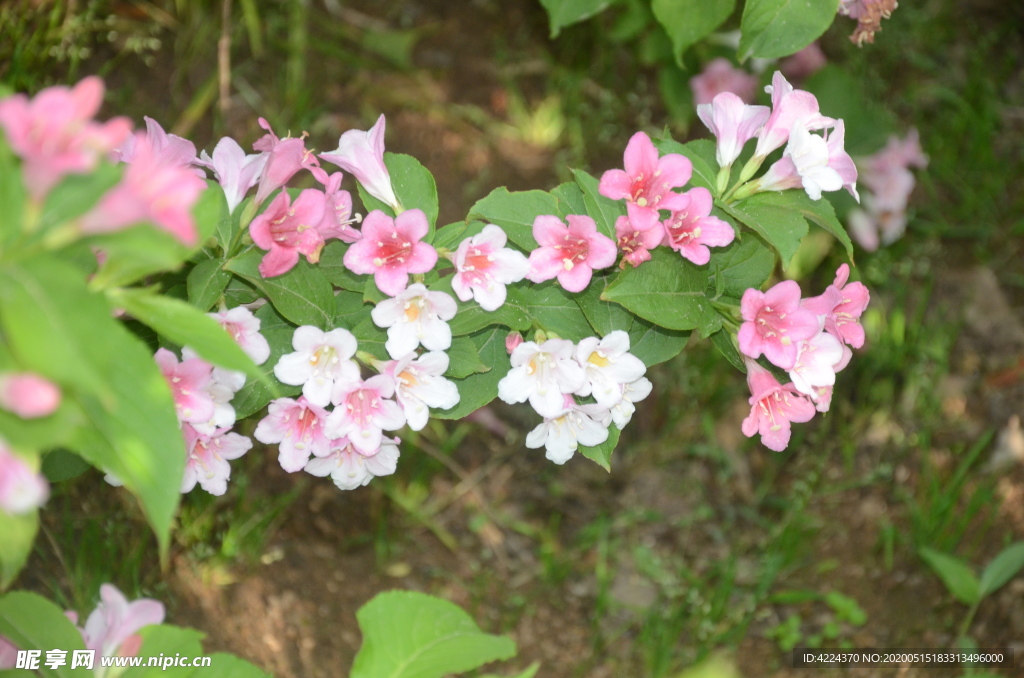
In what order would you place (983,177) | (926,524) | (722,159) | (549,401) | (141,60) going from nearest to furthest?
(549,401) < (722,159) < (926,524) < (141,60) < (983,177)

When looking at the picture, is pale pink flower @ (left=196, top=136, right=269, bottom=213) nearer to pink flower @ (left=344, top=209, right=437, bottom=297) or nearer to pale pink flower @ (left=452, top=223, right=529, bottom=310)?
pink flower @ (left=344, top=209, right=437, bottom=297)

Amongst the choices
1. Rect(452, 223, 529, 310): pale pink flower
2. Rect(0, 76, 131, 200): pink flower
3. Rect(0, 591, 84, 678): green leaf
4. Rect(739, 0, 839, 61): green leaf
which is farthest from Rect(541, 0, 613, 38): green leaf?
Rect(0, 591, 84, 678): green leaf

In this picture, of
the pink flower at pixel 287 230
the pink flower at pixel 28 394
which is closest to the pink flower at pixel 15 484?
the pink flower at pixel 28 394

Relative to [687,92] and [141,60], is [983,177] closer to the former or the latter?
[687,92]

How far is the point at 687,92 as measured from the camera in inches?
123

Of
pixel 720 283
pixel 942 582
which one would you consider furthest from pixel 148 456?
pixel 942 582

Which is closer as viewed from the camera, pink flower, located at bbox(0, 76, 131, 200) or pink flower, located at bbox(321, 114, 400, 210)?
pink flower, located at bbox(0, 76, 131, 200)

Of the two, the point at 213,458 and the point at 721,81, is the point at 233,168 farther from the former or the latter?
the point at 721,81

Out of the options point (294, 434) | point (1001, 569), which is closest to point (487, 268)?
point (294, 434)

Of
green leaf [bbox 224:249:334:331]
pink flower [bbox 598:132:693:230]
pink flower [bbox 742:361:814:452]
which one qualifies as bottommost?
pink flower [bbox 742:361:814:452]

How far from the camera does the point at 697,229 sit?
4.35ft

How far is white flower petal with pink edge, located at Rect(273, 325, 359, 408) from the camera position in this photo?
128cm

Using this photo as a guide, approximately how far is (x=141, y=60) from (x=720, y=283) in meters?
2.47

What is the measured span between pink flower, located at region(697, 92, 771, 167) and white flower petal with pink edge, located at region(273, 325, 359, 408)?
0.69 meters
